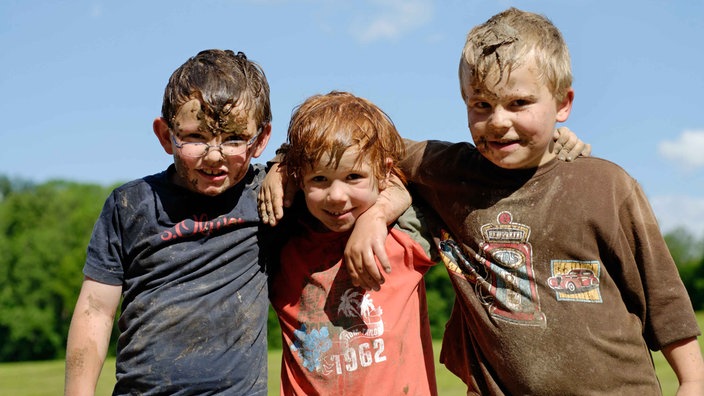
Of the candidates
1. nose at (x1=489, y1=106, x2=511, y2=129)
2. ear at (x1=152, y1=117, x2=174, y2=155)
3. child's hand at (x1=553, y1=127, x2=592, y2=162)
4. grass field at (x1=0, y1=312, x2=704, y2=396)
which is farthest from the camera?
grass field at (x1=0, y1=312, x2=704, y2=396)

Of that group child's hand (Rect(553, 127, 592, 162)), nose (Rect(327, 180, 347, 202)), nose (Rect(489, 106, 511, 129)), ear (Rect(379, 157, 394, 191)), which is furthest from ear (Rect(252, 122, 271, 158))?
child's hand (Rect(553, 127, 592, 162))

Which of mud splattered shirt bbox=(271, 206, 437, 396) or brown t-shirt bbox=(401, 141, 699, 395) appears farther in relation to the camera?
mud splattered shirt bbox=(271, 206, 437, 396)

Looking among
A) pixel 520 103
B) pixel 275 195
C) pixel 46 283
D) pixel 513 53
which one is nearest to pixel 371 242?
pixel 275 195

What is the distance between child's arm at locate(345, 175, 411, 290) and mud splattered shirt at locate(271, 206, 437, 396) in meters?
0.13

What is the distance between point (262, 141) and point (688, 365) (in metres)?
2.09

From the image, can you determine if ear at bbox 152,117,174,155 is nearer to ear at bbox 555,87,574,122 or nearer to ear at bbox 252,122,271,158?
ear at bbox 252,122,271,158

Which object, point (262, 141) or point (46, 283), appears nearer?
point (262, 141)

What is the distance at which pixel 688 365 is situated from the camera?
313 cm

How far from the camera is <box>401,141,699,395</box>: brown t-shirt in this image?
3117 mm

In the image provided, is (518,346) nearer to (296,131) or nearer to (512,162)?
(512,162)

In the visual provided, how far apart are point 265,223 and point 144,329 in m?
0.71

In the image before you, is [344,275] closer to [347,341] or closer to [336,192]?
[347,341]

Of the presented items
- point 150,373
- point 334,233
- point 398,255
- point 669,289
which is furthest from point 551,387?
point 150,373

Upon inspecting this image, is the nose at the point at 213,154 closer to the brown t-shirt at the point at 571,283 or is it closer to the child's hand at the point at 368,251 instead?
the child's hand at the point at 368,251
